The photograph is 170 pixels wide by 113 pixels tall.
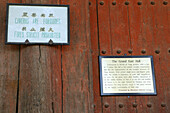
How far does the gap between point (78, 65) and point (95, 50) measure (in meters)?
0.20

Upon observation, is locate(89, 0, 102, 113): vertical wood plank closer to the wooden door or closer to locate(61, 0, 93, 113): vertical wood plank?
the wooden door

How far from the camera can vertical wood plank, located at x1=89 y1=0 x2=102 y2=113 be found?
4.78 ft

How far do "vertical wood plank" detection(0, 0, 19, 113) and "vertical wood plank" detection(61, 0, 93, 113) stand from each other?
253 mm

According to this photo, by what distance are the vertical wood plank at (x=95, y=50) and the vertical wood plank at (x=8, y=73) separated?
0.45 meters

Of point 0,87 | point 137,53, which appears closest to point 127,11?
point 137,53

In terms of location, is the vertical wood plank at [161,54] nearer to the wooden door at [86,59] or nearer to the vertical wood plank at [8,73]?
the wooden door at [86,59]

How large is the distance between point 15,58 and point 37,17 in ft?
0.82

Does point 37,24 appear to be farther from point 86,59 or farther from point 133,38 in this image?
point 133,38

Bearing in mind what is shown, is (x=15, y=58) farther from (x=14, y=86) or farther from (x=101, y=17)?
(x=101, y=17)

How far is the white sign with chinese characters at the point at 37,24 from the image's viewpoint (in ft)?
4.41

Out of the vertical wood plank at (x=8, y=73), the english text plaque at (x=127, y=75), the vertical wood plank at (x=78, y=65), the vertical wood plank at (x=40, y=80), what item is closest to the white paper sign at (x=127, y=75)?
the english text plaque at (x=127, y=75)

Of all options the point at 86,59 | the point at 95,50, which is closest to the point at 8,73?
the point at 86,59

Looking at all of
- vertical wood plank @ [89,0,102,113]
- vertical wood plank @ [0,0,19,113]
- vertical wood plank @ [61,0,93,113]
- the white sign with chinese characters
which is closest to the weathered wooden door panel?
vertical wood plank @ [89,0,102,113]

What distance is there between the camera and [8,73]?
1318 millimetres
